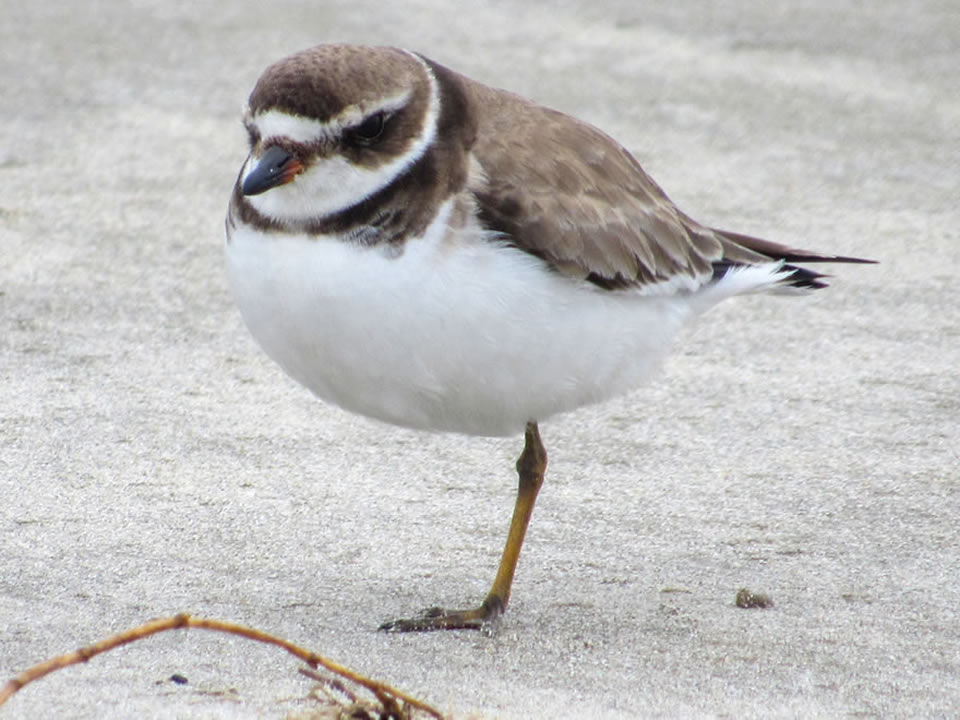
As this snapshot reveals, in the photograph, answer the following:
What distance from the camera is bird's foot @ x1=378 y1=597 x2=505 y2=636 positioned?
4.37 metres

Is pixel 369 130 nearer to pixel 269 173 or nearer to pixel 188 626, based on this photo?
pixel 269 173

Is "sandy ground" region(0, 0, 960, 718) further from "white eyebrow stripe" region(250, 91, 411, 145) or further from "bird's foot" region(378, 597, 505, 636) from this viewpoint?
"white eyebrow stripe" region(250, 91, 411, 145)

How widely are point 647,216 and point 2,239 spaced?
319 cm

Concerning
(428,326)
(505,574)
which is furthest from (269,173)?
(505,574)

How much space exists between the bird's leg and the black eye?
3.11 ft

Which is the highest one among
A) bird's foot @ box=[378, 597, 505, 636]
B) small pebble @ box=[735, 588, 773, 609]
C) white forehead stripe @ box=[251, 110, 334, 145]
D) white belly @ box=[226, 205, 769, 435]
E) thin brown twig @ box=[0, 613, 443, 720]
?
white forehead stripe @ box=[251, 110, 334, 145]

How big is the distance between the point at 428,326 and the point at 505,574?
867 mm

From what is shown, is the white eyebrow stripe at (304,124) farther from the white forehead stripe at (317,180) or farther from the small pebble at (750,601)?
the small pebble at (750,601)

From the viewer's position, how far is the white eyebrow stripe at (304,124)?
3.98m

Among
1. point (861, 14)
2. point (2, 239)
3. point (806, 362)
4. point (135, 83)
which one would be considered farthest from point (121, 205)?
point (861, 14)

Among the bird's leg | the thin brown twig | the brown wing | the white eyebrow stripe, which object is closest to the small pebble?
the bird's leg

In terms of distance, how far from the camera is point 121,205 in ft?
23.9

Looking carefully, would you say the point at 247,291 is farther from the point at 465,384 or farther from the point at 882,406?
the point at 882,406

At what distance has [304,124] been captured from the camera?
3.98 m
